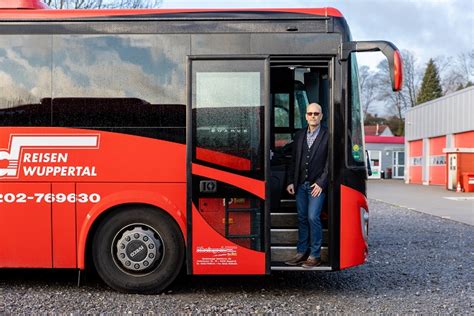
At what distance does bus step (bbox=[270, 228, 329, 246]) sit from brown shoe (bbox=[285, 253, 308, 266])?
0.20 metres

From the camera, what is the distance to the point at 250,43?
5.85 m

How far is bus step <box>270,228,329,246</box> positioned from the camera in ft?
19.8

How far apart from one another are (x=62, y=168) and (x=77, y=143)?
12.7 inches

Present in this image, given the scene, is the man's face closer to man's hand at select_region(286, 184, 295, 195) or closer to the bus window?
the bus window

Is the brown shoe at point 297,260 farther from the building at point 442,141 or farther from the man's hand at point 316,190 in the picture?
the building at point 442,141

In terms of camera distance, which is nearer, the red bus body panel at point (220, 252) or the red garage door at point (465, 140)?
the red bus body panel at point (220, 252)

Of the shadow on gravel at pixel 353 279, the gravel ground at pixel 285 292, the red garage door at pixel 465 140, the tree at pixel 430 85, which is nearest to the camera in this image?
the gravel ground at pixel 285 292

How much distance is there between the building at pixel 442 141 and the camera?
26266 mm

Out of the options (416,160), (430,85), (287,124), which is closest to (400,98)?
(430,85)

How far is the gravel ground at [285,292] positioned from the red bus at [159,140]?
36cm

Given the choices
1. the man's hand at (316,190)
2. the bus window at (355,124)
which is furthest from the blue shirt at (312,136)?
the man's hand at (316,190)

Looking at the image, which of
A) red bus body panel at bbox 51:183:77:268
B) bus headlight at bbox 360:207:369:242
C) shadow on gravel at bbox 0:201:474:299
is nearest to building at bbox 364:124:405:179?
shadow on gravel at bbox 0:201:474:299

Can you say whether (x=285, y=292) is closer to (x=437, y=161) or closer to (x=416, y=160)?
(x=437, y=161)

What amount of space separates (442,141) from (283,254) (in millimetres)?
29137
